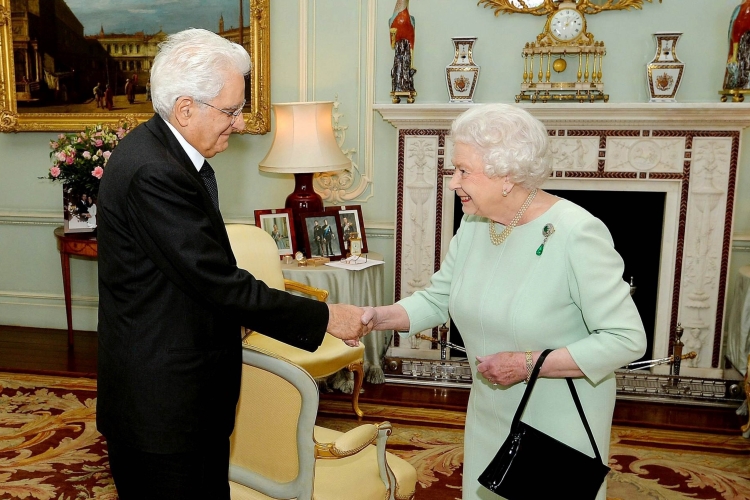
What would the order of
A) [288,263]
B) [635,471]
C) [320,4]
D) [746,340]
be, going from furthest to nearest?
[320,4] < [288,263] < [746,340] < [635,471]

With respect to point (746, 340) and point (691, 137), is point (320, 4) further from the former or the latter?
point (746, 340)

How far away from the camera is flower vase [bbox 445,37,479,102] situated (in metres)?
4.75

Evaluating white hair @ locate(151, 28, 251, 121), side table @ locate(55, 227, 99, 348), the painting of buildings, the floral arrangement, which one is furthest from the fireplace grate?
white hair @ locate(151, 28, 251, 121)

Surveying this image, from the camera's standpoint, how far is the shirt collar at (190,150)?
186cm

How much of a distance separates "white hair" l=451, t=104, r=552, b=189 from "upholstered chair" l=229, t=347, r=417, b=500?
30.2 inches

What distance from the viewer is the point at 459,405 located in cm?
436

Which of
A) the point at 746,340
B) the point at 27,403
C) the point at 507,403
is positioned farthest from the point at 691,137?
the point at 27,403

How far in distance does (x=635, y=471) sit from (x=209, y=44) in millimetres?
2901

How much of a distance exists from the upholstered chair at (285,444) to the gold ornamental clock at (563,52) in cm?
321

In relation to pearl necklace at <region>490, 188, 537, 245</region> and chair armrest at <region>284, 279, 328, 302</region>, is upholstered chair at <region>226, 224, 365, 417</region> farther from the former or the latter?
pearl necklace at <region>490, 188, 537, 245</region>

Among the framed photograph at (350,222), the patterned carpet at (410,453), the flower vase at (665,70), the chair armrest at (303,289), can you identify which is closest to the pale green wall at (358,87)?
the flower vase at (665,70)

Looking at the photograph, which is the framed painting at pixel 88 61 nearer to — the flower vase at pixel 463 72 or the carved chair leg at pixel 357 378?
the flower vase at pixel 463 72

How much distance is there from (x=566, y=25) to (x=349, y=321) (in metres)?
3.33

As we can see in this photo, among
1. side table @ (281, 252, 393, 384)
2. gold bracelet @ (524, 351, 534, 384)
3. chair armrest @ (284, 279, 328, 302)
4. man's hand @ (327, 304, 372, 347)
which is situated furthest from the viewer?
side table @ (281, 252, 393, 384)
